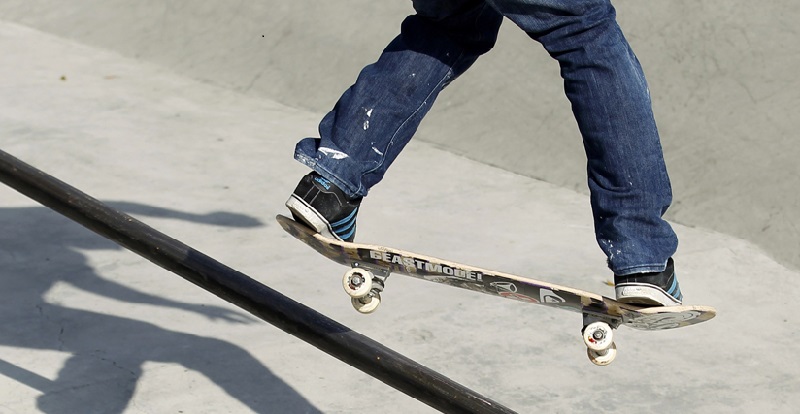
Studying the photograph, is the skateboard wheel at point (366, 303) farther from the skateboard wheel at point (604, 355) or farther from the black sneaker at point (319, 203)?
the skateboard wheel at point (604, 355)

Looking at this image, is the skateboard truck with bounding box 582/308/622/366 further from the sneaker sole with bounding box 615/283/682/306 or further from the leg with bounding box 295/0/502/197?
the leg with bounding box 295/0/502/197

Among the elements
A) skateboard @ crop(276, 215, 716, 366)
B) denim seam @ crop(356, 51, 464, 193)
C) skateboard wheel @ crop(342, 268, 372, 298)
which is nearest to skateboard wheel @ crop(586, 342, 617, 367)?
skateboard @ crop(276, 215, 716, 366)

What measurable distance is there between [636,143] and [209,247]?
107 inches

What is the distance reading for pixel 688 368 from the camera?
4.13 metres

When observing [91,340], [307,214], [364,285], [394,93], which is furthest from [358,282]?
[91,340]

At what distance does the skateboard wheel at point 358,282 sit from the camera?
2.89 m

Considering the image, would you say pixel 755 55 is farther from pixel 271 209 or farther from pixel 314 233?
pixel 314 233

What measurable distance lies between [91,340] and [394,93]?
1.78 metres

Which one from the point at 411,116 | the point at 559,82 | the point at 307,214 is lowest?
the point at 307,214

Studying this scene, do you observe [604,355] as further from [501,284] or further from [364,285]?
[364,285]

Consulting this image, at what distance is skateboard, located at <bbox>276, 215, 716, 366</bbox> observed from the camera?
8.69 feet

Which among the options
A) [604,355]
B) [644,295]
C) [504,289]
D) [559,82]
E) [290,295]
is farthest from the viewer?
[559,82]

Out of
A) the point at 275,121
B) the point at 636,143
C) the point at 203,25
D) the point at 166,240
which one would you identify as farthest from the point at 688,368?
the point at 203,25

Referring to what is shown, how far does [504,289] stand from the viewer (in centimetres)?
283
